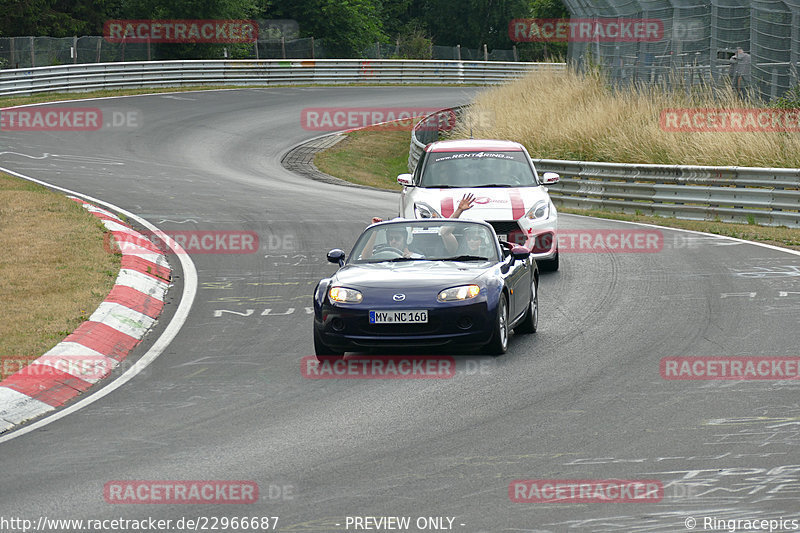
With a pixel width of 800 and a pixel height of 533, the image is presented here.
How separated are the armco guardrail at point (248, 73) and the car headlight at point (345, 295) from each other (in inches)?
1040

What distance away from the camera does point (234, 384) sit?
9406 millimetres

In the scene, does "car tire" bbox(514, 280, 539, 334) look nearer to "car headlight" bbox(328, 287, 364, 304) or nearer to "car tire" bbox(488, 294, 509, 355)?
"car tire" bbox(488, 294, 509, 355)

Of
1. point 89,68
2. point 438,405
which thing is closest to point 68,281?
point 438,405

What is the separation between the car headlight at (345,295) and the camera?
9961 millimetres

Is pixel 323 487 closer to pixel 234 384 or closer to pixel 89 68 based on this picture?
pixel 234 384

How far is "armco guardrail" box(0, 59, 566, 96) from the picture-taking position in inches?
1624

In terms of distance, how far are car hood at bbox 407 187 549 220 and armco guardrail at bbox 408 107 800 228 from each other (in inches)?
266

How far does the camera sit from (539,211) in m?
14.9

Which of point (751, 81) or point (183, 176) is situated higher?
point (751, 81)

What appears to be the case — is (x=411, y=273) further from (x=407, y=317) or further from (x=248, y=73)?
(x=248, y=73)

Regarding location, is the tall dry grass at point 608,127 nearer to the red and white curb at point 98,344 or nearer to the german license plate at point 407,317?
the red and white curb at point 98,344

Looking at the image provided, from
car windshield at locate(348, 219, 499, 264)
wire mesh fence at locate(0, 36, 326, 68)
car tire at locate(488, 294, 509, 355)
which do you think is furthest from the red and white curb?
wire mesh fence at locate(0, 36, 326, 68)

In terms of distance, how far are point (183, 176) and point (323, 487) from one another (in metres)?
21.2

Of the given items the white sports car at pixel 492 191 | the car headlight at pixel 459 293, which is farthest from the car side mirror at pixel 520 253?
the white sports car at pixel 492 191
